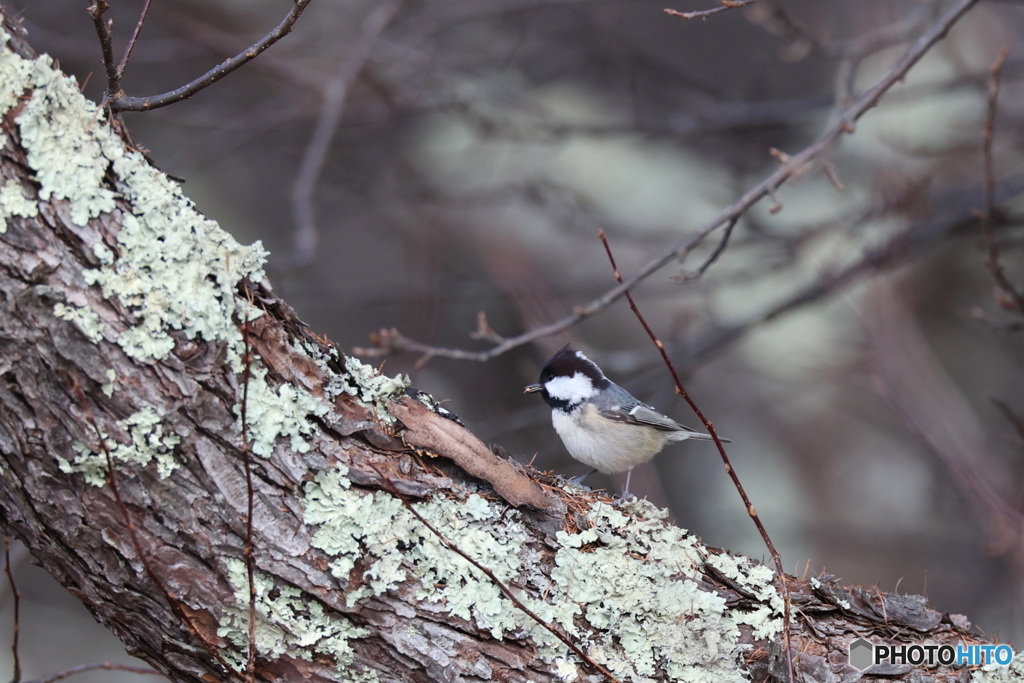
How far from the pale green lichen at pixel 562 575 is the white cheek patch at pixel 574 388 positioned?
1.35m

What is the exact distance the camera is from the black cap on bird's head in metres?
3.76

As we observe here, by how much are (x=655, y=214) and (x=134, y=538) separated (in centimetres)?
571

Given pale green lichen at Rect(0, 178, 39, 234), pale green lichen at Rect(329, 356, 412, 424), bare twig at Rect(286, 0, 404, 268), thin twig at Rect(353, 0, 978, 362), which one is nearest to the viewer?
pale green lichen at Rect(0, 178, 39, 234)

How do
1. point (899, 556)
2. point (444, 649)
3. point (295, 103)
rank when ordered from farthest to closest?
point (295, 103)
point (899, 556)
point (444, 649)

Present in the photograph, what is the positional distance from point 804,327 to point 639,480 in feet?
9.39

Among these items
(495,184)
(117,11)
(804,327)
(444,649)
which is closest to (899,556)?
(804,327)

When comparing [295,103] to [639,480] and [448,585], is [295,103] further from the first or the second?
[448,585]

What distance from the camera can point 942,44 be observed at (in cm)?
569

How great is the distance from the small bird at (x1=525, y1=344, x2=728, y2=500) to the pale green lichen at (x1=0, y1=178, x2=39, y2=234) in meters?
A: 2.43

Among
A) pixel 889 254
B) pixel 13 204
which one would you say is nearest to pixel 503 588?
pixel 13 204

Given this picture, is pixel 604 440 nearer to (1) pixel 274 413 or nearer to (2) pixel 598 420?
(2) pixel 598 420

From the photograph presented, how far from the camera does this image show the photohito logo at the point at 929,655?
228 centimetres

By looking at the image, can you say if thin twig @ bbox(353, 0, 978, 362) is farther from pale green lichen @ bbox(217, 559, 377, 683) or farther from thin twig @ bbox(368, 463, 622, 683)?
pale green lichen @ bbox(217, 559, 377, 683)

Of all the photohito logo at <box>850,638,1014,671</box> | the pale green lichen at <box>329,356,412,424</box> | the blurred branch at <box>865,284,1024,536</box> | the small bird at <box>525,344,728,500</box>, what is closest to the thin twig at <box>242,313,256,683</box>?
the pale green lichen at <box>329,356,412,424</box>
